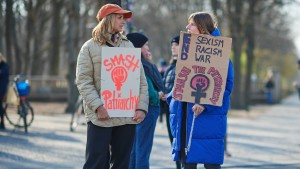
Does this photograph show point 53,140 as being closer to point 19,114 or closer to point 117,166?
point 19,114

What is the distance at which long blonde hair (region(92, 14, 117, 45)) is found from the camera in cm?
675

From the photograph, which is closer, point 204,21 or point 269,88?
point 204,21

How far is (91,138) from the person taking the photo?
6.76 metres

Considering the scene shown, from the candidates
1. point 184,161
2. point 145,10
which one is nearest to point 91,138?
point 184,161

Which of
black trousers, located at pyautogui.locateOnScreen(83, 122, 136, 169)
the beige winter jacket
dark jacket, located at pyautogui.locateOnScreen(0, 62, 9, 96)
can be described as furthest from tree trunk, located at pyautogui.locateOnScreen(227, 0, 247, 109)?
the beige winter jacket

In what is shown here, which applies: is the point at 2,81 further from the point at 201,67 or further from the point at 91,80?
the point at 91,80

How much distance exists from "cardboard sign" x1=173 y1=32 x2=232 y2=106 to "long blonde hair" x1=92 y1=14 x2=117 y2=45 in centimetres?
86

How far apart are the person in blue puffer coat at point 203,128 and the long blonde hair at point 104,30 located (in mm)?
891

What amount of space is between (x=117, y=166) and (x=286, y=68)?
90244 millimetres

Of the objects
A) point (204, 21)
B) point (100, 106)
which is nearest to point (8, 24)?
point (204, 21)

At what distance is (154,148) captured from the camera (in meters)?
14.1

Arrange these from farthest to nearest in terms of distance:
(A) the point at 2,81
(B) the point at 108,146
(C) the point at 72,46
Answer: (C) the point at 72,46, (A) the point at 2,81, (B) the point at 108,146

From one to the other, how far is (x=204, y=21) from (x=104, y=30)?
1.05m

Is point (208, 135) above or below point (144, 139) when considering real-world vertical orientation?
above
